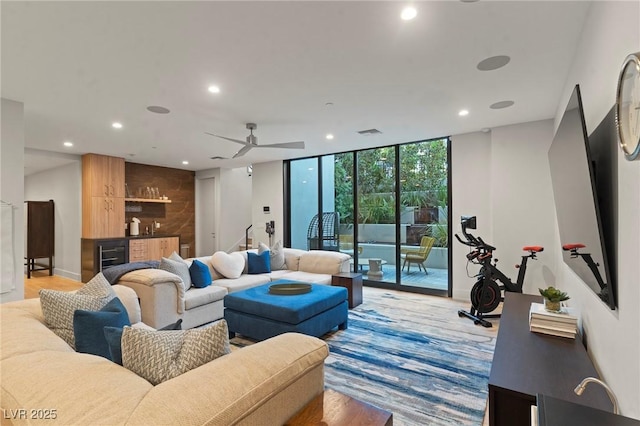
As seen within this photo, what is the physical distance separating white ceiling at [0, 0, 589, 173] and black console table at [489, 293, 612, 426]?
2097mm

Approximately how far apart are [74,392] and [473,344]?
3545mm

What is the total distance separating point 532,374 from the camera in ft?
4.98

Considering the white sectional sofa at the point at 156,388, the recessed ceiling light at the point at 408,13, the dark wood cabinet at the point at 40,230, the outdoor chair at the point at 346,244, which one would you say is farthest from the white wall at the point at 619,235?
the dark wood cabinet at the point at 40,230

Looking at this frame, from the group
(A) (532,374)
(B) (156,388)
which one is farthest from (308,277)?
(B) (156,388)

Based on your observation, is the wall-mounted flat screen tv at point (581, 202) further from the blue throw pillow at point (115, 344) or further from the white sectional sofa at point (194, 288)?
the white sectional sofa at point (194, 288)

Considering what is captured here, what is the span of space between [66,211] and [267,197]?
4.39 meters

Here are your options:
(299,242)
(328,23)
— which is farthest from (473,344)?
(299,242)

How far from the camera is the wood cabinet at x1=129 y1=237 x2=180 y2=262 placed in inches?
269

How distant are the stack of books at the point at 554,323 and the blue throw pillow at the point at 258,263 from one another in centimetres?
375

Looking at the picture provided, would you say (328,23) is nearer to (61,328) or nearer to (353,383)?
(61,328)

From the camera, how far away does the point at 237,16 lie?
205cm

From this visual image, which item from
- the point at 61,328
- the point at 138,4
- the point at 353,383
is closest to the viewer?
the point at 61,328

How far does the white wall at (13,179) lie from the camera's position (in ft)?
11.3

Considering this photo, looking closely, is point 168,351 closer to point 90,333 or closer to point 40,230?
point 90,333
